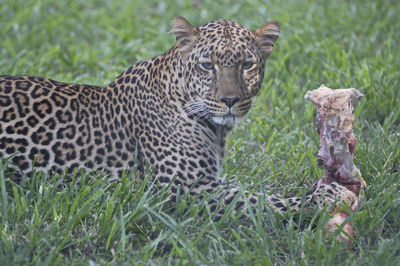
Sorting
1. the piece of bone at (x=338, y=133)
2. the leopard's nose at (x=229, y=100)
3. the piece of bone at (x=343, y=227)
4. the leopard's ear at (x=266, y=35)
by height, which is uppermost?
the leopard's ear at (x=266, y=35)

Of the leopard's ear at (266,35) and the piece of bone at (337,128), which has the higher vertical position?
the leopard's ear at (266,35)

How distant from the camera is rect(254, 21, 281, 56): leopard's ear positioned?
6453 mm

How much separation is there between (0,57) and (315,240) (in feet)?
18.9

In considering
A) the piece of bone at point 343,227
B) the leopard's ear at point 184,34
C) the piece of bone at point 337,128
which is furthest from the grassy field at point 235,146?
the leopard's ear at point 184,34

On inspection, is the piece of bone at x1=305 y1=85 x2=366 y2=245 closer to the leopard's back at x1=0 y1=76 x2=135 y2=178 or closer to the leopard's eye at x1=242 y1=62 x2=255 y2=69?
the leopard's eye at x1=242 y1=62 x2=255 y2=69

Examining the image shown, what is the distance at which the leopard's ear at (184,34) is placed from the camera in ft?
20.8

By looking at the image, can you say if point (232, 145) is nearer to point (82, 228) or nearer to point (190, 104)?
point (190, 104)

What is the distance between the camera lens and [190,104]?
636 centimetres

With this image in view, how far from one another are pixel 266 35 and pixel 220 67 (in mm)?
548

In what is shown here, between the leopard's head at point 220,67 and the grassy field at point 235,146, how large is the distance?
2.13 feet

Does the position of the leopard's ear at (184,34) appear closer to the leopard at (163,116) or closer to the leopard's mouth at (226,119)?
the leopard at (163,116)

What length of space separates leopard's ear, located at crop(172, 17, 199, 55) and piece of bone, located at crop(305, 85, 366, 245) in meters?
1.15

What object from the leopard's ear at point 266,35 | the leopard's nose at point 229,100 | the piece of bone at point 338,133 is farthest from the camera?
the leopard's ear at point 266,35

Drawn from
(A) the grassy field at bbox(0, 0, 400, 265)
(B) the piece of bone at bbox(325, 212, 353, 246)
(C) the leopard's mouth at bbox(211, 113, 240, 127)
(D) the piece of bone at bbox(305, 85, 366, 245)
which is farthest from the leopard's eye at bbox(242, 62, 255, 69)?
(B) the piece of bone at bbox(325, 212, 353, 246)
